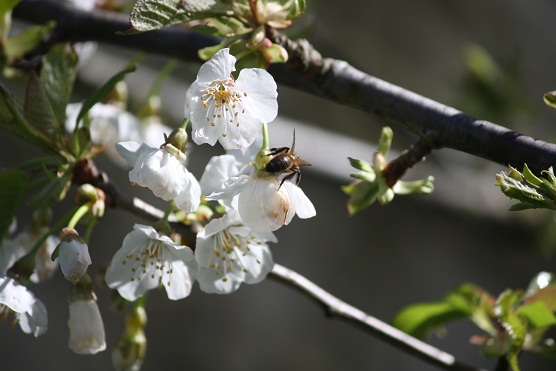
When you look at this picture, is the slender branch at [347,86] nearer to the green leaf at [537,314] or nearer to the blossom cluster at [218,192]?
the blossom cluster at [218,192]

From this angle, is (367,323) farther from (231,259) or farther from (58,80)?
(58,80)

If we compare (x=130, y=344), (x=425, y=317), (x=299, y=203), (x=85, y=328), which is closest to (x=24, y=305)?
(x=85, y=328)

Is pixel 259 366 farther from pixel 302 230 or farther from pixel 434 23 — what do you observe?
pixel 434 23

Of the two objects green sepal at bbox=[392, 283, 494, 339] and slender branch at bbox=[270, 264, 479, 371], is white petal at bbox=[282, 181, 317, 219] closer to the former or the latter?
slender branch at bbox=[270, 264, 479, 371]

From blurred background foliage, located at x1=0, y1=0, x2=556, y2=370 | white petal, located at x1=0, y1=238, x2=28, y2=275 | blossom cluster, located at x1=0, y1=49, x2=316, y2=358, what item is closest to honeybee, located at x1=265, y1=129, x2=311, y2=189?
blossom cluster, located at x1=0, y1=49, x2=316, y2=358

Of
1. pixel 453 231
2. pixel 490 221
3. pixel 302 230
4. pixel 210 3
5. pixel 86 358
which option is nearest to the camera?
pixel 210 3

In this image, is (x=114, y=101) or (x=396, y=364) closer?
(x=114, y=101)

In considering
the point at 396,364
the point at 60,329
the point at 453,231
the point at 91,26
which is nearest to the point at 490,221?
the point at 453,231

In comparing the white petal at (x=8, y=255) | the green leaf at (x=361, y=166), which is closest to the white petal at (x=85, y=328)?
the white petal at (x=8, y=255)
